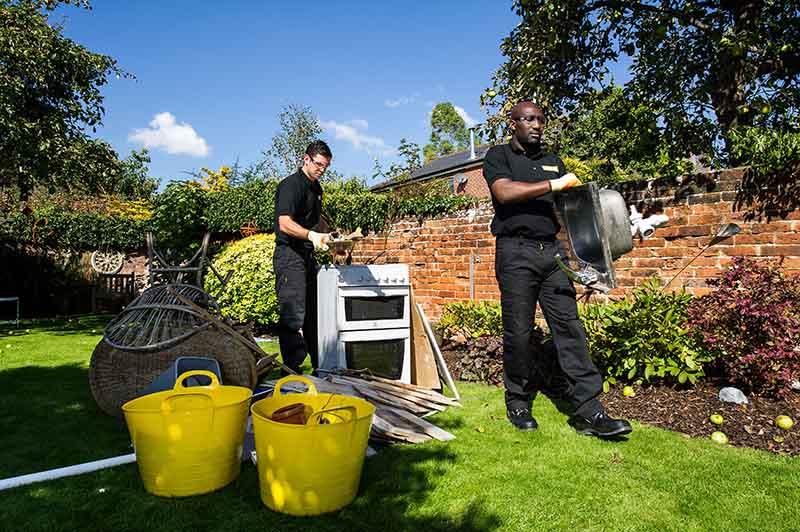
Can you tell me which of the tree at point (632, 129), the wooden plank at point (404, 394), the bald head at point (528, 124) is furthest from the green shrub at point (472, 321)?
the tree at point (632, 129)

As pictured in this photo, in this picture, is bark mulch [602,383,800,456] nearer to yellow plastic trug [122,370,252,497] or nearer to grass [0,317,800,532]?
grass [0,317,800,532]

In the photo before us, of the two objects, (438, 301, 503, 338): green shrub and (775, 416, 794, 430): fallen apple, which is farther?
(438, 301, 503, 338): green shrub

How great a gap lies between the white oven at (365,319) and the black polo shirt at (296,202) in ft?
1.38

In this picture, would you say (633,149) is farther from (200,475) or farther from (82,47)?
(82,47)

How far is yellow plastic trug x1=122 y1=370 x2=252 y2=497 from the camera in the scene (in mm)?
2129

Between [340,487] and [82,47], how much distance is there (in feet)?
27.8

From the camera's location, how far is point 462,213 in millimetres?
6781

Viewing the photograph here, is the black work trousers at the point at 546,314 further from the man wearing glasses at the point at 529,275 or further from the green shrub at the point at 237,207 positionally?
the green shrub at the point at 237,207

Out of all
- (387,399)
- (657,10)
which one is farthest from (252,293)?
(657,10)

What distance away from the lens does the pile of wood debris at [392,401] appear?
2.93m

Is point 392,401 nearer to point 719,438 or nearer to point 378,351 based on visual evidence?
point 378,351

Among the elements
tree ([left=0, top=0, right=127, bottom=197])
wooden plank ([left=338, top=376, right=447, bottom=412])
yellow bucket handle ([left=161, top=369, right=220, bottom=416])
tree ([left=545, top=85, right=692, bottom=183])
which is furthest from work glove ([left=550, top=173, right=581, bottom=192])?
tree ([left=0, top=0, right=127, bottom=197])

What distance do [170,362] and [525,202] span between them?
7.78ft

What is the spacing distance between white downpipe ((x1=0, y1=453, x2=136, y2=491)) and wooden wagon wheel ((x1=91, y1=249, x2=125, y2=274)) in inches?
466
